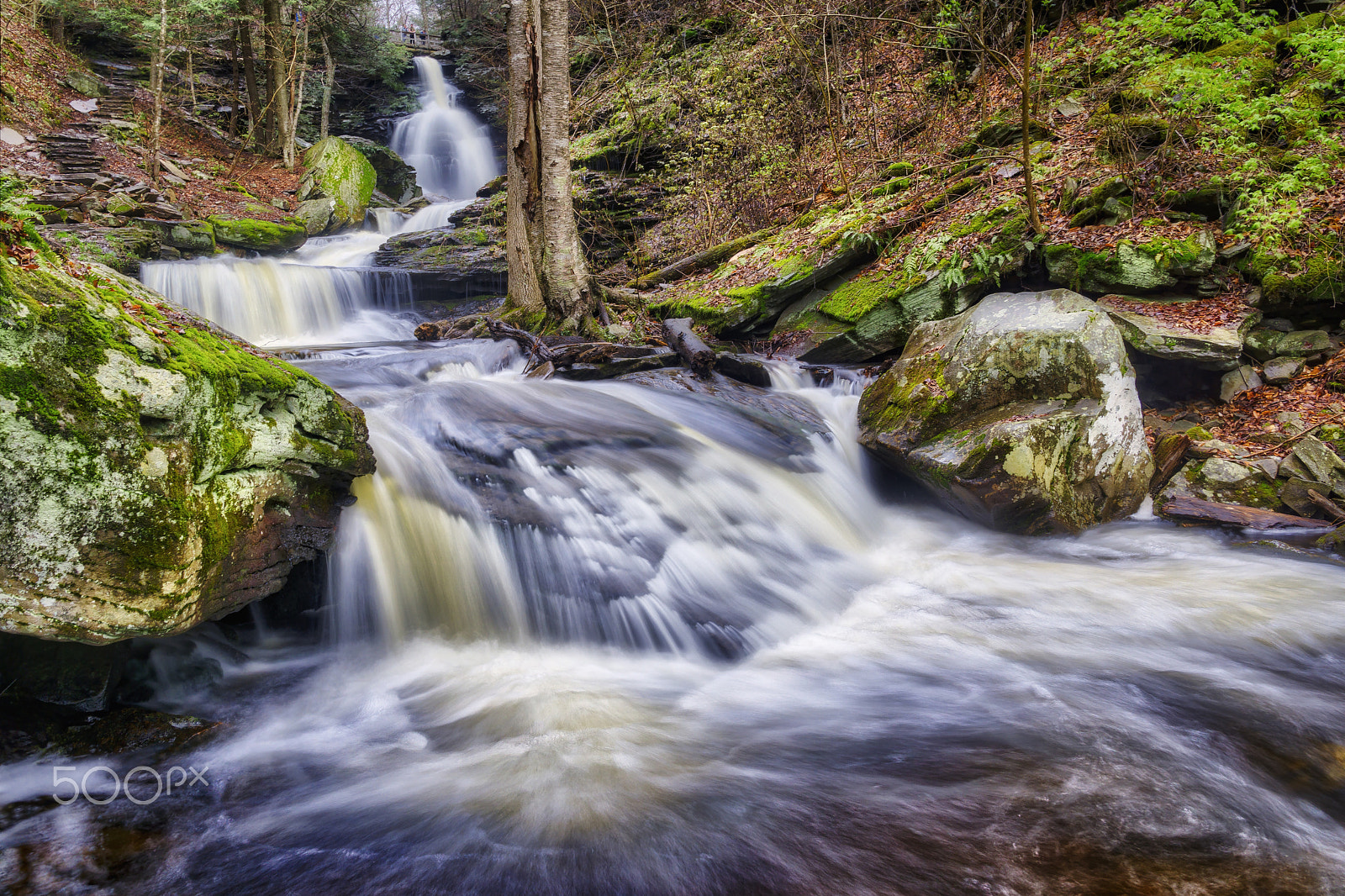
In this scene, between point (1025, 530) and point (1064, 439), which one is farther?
point (1025, 530)

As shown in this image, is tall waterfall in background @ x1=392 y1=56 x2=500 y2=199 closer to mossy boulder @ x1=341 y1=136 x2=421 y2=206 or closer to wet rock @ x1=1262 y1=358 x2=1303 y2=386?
mossy boulder @ x1=341 y1=136 x2=421 y2=206

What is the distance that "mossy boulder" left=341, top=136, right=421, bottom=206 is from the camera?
67.5 feet

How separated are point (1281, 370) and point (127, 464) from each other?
8.33 meters

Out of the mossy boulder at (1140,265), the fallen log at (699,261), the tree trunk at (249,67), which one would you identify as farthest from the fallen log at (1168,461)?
the tree trunk at (249,67)

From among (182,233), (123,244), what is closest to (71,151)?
(182,233)

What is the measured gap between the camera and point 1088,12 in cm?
1083

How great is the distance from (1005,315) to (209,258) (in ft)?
42.2

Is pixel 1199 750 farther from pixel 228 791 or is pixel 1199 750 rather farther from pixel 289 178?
pixel 289 178

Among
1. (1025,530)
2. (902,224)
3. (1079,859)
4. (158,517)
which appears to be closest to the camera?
(1079,859)

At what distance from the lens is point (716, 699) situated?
3.85 metres

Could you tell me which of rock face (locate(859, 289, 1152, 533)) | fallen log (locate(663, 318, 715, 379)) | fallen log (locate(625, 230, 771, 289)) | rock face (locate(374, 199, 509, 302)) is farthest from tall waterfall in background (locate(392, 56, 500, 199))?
rock face (locate(859, 289, 1152, 533))

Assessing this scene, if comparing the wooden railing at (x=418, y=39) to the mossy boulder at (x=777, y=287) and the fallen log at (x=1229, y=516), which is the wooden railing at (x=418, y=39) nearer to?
the mossy boulder at (x=777, y=287)

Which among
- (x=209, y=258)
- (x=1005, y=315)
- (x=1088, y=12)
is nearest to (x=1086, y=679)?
(x=1005, y=315)

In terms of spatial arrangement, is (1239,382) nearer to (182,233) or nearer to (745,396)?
(745,396)
